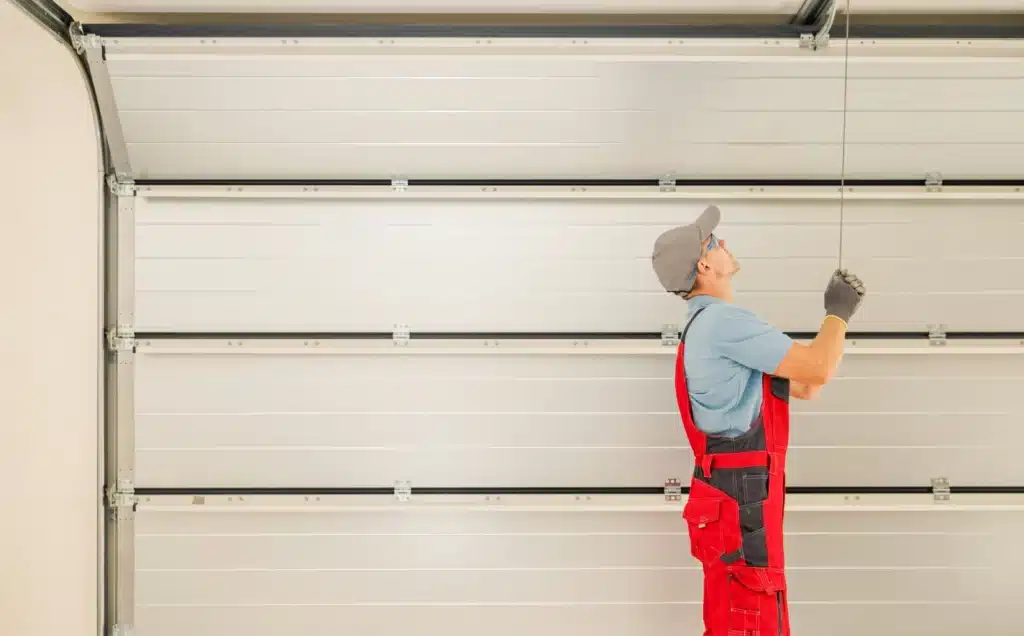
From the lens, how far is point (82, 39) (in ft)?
9.02

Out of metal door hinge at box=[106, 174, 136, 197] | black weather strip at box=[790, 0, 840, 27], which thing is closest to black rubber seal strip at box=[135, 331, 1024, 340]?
metal door hinge at box=[106, 174, 136, 197]

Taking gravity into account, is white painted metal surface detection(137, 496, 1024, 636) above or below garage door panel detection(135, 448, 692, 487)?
below

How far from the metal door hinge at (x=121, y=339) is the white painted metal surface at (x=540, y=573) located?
864 millimetres

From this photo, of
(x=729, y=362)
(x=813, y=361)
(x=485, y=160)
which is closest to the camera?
(x=813, y=361)

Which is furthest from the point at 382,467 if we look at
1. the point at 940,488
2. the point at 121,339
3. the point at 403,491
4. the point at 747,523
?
the point at 940,488

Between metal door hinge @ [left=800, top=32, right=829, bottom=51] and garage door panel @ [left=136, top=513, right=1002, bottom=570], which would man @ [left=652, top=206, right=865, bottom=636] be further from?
metal door hinge @ [left=800, top=32, right=829, bottom=51]

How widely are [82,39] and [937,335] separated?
4.14 metres

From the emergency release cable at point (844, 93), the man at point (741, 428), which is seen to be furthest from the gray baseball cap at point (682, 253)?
the emergency release cable at point (844, 93)

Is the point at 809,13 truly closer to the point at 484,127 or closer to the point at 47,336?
the point at 484,127

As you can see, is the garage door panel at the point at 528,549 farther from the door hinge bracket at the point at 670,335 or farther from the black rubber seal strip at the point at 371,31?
the black rubber seal strip at the point at 371,31

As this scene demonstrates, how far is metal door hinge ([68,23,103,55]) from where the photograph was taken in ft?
9.00

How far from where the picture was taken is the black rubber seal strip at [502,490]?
3.09 metres

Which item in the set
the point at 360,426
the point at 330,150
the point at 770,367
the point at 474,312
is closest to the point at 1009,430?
the point at 770,367

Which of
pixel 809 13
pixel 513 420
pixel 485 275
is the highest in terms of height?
pixel 809 13
